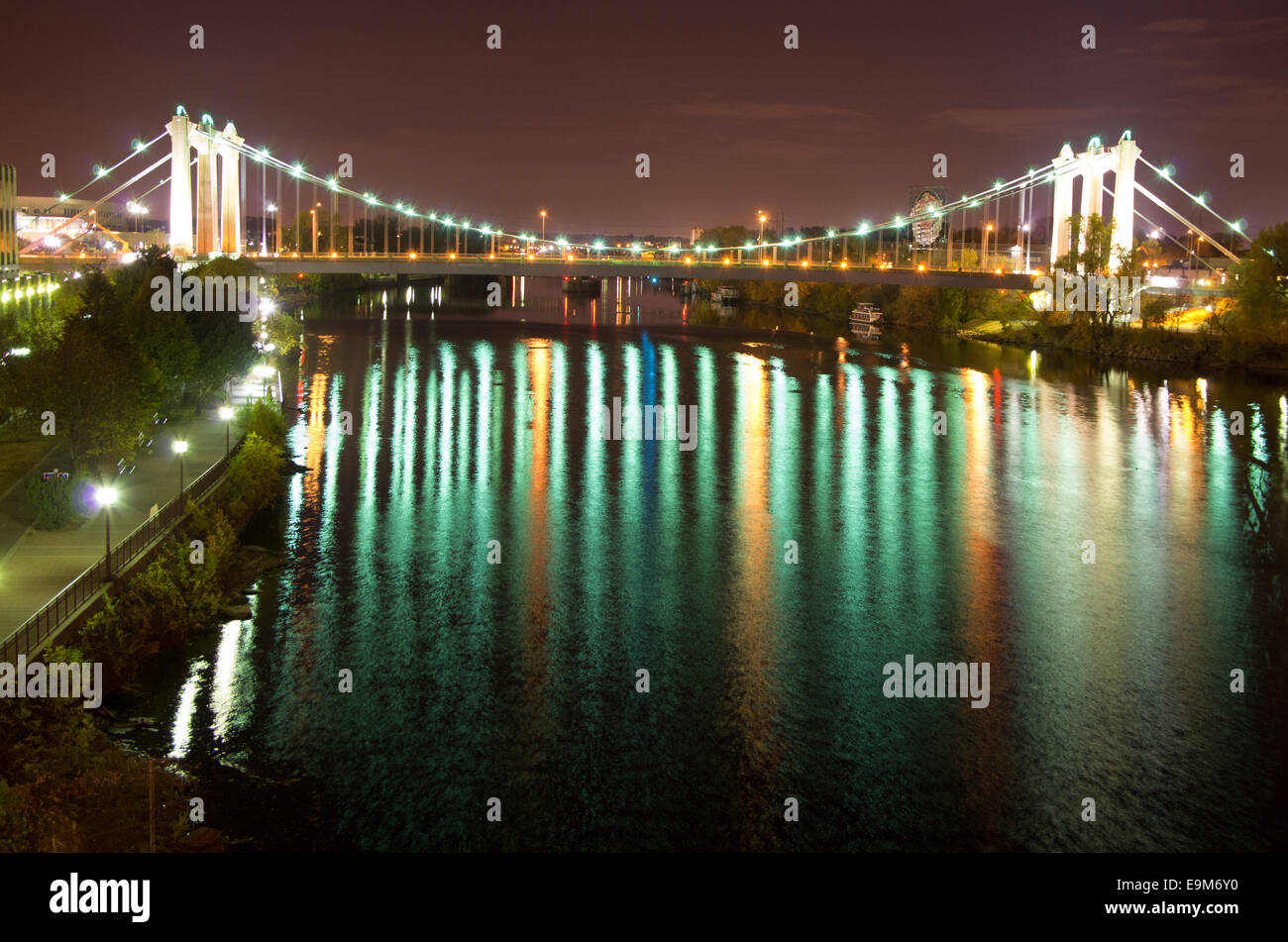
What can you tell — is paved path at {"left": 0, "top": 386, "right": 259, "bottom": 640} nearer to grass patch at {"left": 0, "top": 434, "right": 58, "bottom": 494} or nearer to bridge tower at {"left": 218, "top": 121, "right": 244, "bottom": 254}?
grass patch at {"left": 0, "top": 434, "right": 58, "bottom": 494}

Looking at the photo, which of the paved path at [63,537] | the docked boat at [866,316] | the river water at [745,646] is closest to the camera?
the river water at [745,646]

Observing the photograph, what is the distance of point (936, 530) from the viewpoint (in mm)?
18969

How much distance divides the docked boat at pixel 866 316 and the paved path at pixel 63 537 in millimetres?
50011

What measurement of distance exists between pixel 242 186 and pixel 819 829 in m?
46.1

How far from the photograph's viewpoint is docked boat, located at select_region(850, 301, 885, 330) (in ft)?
217

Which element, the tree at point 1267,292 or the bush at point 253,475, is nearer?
the bush at point 253,475

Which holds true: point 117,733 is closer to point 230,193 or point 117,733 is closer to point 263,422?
point 263,422

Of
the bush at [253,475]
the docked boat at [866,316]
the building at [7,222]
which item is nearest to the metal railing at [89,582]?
the bush at [253,475]

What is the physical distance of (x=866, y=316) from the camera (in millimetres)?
67000

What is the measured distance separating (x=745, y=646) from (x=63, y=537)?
7858mm

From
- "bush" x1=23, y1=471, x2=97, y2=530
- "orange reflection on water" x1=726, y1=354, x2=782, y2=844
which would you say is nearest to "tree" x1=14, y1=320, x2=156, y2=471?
"bush" x1=23, y1=471, x2=97, y2=530

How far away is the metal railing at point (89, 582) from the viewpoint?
35.3 ft

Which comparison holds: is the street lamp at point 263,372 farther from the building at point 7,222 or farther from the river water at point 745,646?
the building at point 7,222
